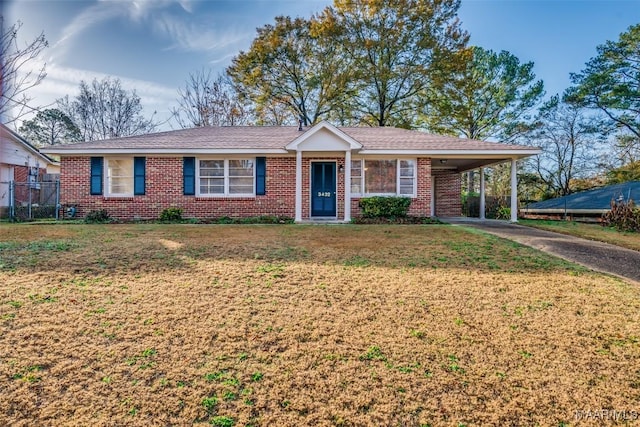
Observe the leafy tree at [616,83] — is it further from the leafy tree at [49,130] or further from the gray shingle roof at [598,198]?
the leafy tree at [49,130]

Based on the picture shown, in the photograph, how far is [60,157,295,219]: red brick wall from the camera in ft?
42.9

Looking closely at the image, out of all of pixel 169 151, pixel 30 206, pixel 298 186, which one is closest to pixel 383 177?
pixel 298 186

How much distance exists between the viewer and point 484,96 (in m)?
25.9

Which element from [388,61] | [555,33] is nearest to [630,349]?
[555,33]

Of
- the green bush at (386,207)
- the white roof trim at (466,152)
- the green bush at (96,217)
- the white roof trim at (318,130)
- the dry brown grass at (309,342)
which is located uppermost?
the white roof trim at (318,130)

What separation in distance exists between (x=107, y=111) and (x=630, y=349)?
107 ft

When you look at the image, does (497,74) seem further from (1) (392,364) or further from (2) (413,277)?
(1) (392,364)

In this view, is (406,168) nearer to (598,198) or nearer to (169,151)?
(169,151)

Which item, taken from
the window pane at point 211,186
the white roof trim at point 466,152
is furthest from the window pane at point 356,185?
the window pane at point 211,186

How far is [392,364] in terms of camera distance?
122 inches

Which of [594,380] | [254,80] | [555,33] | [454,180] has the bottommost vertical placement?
[594,380]

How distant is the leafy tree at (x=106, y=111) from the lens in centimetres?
2728

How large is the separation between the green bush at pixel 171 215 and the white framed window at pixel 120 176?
1874 millimetres

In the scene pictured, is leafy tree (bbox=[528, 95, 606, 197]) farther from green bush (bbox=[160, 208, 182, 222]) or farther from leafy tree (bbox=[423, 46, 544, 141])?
green bush (bbox=[160, 208, 182, 222])
